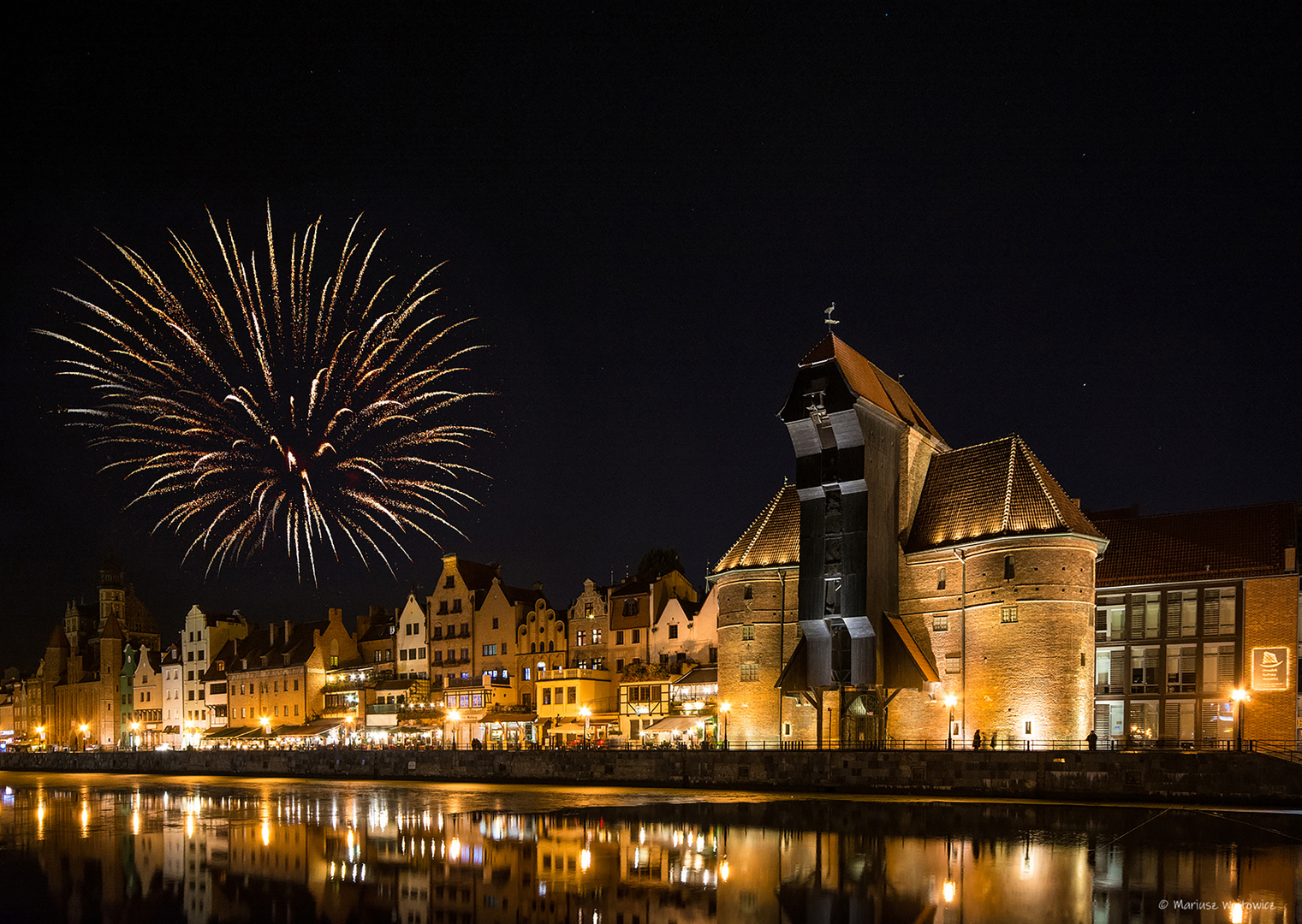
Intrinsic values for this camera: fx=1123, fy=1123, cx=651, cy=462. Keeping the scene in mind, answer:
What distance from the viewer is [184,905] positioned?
23.1 meters

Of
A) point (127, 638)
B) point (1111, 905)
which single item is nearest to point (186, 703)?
point (127, 638)

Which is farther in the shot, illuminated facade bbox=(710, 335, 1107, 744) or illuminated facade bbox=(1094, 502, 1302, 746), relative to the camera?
illuminated facade bbox=(1094, 502, 1302, 746)

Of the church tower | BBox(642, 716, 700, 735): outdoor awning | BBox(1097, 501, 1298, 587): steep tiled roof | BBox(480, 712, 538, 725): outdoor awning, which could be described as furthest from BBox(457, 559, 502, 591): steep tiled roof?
BBox(1097, 501, 1298, 587): steep tiled roof

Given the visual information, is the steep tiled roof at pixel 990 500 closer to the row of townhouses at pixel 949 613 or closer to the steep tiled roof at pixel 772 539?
the row of townhouses at pixel 949 613

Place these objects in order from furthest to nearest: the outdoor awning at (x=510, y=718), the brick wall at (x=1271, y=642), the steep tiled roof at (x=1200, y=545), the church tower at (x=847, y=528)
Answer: the outdoor awning at (x=510, y=718) → the church tower at (x=847, y=528) → the steep tiled roof at (x=1200, y=545) → the brick wall at (x=1271, y=642)

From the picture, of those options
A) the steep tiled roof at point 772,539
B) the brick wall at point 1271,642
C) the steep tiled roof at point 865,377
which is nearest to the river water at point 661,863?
the brick wall at point 1271,642

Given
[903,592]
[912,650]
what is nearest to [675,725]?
[903,592]

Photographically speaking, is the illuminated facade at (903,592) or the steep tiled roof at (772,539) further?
the steep tiled roof at (772,539)

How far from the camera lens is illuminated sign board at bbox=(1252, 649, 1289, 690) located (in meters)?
46.9

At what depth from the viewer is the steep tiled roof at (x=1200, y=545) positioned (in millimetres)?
49562

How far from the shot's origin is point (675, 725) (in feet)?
196

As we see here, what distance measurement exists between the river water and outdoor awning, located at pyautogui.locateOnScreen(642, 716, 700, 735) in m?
16.4

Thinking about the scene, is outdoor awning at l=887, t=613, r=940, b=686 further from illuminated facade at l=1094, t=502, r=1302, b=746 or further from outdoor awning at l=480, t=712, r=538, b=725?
outdoor awning at l=480, t=712, r=538, b=725

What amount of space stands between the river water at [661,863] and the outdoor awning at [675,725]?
53.7 ft
